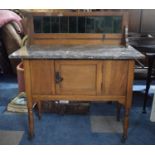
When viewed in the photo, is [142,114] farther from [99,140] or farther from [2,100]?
[2,100]

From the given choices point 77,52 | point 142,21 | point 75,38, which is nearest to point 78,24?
point 75,38

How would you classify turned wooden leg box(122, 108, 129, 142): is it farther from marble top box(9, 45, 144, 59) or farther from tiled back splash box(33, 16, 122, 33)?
tiled back splash box(33, 16, 122, 33)

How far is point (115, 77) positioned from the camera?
4.54ft

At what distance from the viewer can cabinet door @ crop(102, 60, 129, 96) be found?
4.42ft

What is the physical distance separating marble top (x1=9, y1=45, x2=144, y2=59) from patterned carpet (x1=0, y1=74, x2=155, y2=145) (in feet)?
2.23

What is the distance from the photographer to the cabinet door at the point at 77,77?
1351mm

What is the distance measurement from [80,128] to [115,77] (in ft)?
2.06

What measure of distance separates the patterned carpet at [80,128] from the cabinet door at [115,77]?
0.44 metres

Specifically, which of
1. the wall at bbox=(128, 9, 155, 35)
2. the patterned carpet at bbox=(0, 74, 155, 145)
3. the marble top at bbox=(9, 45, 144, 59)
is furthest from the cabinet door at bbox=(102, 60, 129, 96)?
the wall at bbox=(128, 9, 155, 35)

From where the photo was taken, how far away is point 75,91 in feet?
4.63

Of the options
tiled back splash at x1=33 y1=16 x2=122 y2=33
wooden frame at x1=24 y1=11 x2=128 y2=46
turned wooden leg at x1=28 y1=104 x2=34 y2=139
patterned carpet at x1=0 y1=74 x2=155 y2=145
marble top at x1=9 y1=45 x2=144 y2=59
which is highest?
tiled back splash at x1=33 y1=16 x2=122 y2=33

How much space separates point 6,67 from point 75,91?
6.34 ft

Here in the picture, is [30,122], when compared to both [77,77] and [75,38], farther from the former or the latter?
[75,38]
